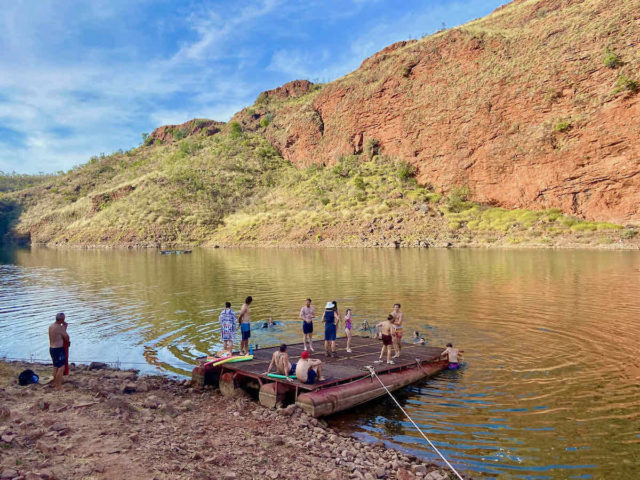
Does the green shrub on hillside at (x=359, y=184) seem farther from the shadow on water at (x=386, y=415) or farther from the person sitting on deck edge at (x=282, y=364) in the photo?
the person sitting on deck edge at (x=282, y=364)

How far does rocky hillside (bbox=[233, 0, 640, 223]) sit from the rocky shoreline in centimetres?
6540

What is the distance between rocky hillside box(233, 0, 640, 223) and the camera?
63.7 meters

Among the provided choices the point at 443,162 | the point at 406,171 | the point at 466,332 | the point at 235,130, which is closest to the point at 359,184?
the point at 406,171

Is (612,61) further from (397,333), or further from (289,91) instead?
(289,91)

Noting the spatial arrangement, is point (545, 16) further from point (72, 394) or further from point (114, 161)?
point (114, 161)

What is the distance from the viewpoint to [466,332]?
19.1 meters

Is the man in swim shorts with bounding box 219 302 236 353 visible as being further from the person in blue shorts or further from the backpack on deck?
the backpack on deck

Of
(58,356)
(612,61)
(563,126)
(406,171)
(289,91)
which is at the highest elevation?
(289,91)

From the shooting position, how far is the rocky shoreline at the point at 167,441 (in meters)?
7.34

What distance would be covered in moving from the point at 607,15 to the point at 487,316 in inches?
3090

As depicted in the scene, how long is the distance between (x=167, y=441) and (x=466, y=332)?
14.1 meters

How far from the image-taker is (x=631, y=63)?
65125mm

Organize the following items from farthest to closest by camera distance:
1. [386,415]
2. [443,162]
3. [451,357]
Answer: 1. [443,162]
2. [451,357]
3. [386,415]

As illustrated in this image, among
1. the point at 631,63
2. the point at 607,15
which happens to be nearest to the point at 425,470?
the point at 631,63
